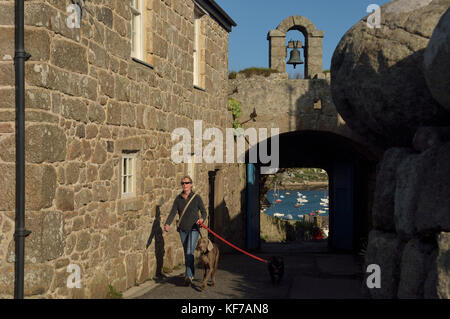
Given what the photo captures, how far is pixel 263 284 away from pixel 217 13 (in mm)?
6458

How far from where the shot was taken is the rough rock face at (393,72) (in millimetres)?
5363

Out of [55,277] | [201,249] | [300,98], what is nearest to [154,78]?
[201,249]

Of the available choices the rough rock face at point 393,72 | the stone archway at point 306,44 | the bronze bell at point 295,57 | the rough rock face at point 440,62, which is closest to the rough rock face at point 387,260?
the rough rock face at point 393,72

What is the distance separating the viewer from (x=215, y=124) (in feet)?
39.5

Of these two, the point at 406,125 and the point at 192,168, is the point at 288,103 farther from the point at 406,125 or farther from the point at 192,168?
the point at 406,125

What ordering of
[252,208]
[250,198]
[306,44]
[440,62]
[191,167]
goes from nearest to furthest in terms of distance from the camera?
[440,62], [191,167], [306,44], [250,198], [252,208]

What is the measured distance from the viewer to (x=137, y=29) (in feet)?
26.2

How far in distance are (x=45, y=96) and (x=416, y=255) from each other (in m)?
3.77

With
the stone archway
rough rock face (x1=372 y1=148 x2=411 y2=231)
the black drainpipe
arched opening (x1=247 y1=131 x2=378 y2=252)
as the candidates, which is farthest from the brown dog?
the stone archway

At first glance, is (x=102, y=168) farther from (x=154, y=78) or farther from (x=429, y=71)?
(x=429, y=71)

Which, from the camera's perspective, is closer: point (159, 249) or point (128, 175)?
point (128, 175)

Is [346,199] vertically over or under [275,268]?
over

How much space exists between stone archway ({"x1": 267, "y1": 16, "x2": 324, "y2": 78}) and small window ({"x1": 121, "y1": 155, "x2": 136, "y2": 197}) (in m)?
6.93

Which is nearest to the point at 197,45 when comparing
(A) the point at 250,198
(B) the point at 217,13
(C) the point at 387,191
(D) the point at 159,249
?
(B) the point at 217,13
